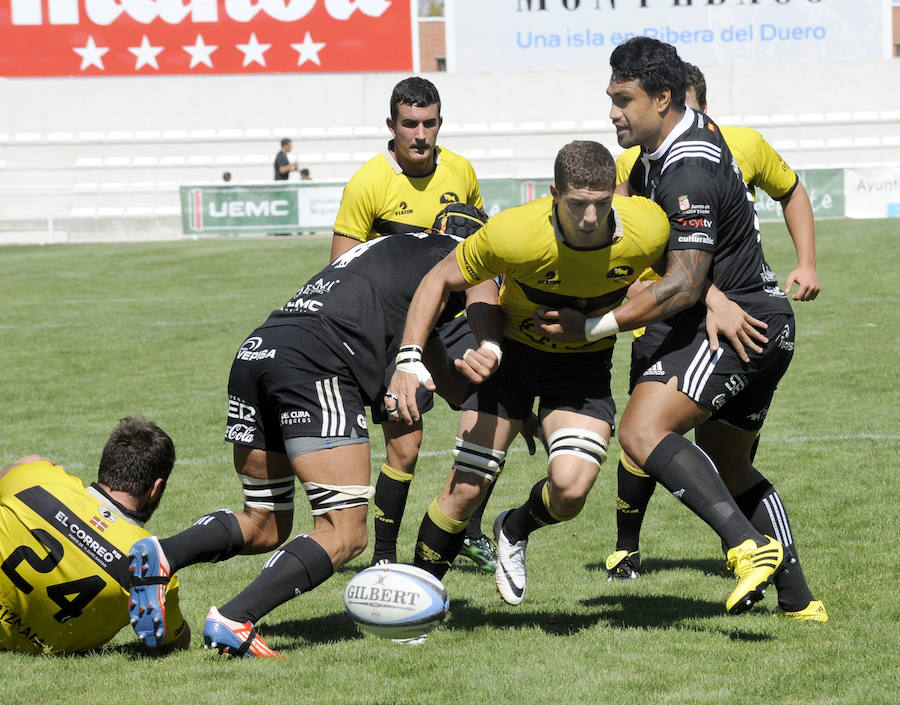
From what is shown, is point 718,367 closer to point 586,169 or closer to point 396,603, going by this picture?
point 586,169

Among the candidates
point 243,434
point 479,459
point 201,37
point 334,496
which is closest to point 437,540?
point 479,459

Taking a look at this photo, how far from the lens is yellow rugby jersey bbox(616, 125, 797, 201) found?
19.2 ft

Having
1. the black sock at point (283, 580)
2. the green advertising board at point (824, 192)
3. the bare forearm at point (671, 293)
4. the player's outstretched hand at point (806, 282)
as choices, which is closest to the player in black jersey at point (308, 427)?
the black sock at point (283, 580)

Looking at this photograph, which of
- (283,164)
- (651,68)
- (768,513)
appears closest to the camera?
(651,68)

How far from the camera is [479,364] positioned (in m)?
4.90

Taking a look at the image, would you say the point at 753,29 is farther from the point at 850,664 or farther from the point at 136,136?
the point at 850,664

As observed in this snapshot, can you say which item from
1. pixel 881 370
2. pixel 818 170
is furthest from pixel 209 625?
pixel 818 170

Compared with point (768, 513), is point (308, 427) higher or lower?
higher

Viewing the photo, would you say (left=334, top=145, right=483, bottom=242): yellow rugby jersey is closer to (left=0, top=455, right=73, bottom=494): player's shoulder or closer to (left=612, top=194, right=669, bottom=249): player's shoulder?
(left=612, top=194, right=669, bottom=249): player's shoulder

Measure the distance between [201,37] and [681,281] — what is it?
1362 inches

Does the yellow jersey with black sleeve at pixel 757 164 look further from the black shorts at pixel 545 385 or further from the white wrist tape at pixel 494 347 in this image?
the white wrist tape at pixel 494 347

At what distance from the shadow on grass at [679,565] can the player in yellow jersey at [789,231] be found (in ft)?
0.31

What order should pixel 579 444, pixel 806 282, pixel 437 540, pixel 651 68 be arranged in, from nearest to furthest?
pixel 651 68 → pixel 579 444 → pixel 437 540 → pixel 806 282

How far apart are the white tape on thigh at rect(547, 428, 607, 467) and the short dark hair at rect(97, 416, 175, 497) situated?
1.62m
